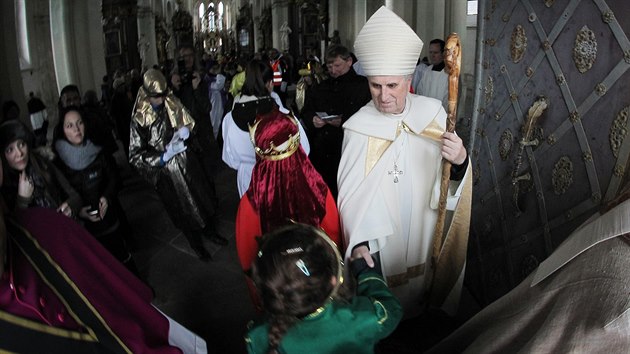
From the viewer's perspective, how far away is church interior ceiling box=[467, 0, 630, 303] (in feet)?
6.22

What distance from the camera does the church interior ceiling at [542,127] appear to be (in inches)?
74.6

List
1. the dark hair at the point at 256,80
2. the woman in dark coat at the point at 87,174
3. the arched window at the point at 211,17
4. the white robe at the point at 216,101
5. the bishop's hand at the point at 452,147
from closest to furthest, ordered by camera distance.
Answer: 1. the bishop's hand at the point at 452,147
2. the woman in dark coat at the point at 87,174
3. the dark hair at the point at 256,80
4. the white robe at the point at 216,101
5. the arched window at the point at 211,17

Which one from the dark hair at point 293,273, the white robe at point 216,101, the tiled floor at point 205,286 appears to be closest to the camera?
the dark hair at point 293,273

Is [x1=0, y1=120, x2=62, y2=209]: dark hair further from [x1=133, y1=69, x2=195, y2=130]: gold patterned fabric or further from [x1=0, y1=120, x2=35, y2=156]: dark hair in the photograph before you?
[x1=133, y1=69, x2=195, y2=130]: gold patterned fabric

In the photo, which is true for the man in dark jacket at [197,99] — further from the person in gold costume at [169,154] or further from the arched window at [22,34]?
the person in gold costume at [169,154]

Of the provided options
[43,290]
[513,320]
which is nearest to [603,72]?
[513,320]

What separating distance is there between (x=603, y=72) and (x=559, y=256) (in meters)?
1.14

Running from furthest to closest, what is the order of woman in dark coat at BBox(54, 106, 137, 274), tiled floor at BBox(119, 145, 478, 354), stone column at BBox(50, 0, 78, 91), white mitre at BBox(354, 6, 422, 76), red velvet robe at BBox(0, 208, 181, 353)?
stone column at BBox(50, 0, 78, 91) < woman in dark coat at BBox(54, 106, 137, 274) < tiled floor at BBox(119, 145, 478, 354) < white mitre at BBox(354, 6, 422, 76) < red velvet robe at BBox(0, 208, 181, 353)

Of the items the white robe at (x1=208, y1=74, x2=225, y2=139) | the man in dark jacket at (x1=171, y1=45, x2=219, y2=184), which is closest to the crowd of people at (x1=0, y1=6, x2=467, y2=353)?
the man in dark jacket at (x1=171, y1=45, x2=219, y2=184)

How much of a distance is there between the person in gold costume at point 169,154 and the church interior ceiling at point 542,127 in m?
2.49

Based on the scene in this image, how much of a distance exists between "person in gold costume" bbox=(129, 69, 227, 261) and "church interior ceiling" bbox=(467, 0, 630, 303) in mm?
2493

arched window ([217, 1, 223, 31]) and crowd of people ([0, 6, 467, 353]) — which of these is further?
arched window ([217, 1, 223, 31])

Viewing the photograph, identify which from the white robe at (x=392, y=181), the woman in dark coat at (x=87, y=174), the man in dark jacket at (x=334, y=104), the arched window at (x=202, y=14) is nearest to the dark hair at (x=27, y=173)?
the woman in dark coat at (x=87, y=174)

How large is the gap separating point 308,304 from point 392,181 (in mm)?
1145
